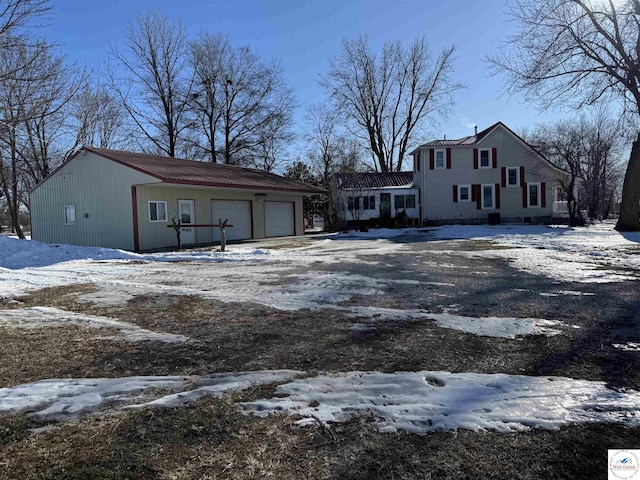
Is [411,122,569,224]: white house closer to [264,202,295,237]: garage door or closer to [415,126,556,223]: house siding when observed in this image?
[415,126,556,223]: house siding

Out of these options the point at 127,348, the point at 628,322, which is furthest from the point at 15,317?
the point at 628,322

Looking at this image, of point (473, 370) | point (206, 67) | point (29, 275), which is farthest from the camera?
point (206, 67)

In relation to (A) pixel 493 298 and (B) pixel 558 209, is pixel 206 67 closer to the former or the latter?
(B) pixel 558 209

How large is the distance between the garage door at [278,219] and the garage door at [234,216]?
56.5 inches

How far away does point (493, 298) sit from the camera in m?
5.96

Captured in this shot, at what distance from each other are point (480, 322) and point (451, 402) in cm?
223

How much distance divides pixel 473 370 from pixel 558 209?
125 feet

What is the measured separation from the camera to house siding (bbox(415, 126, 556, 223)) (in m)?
29.1

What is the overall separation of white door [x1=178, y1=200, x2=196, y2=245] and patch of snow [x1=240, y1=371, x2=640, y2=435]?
16.1 meters

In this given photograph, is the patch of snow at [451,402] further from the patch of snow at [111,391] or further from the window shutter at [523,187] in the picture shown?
the window shutter at [523,187]

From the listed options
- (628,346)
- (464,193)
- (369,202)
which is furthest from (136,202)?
(464,193)

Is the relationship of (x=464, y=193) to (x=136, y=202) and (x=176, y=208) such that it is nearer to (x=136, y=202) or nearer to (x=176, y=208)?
(x=176, y=208)

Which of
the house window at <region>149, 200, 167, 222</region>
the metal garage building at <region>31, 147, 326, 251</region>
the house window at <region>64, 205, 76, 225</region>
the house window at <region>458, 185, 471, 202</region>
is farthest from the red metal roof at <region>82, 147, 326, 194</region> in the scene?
the house window at <region>458, 185, 471, 202</region>

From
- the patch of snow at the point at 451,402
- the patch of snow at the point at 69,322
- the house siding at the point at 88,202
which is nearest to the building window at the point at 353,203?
the house siding at the point at 88,202
